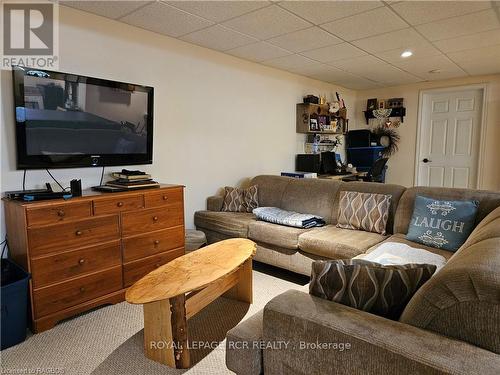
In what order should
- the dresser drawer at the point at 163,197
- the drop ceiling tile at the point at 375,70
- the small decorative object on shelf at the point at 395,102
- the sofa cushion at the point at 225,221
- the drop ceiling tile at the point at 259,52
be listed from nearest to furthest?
the dresser drawer at the point at 163,197
the sofa cushion at the point at 225,221
the drop ceiling tile at the point at 259,52
the drop ceiling tile at the point at 375,70
the small decorative object on shelf at the point at 395,102

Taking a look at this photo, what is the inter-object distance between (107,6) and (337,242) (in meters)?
2.56

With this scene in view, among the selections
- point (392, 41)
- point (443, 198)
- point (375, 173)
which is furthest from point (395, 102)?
point (443, 198)

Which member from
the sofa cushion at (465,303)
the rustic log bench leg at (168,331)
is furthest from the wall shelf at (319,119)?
the sofa cushion at (465,303)

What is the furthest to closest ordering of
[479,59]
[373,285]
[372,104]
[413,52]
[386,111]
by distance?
[372,104] → [386,111] → [479,59] → [413,52] → [373,285]

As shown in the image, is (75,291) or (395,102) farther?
(395,102)

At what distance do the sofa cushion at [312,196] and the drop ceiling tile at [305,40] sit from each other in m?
1.40

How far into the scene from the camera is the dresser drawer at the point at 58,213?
2105mm

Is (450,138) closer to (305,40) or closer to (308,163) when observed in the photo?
(308,163)

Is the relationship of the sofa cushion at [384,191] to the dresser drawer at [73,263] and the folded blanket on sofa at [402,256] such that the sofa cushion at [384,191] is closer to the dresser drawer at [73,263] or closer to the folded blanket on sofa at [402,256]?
the folded blanket on sofa at [402,256]

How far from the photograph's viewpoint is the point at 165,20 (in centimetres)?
285

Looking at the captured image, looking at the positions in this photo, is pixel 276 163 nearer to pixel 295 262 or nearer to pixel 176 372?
pixel 295 262

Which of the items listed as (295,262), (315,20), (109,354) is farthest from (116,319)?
(315,20)

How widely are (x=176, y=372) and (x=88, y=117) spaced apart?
1953 mm

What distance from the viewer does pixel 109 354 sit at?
199cm
